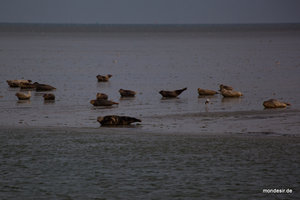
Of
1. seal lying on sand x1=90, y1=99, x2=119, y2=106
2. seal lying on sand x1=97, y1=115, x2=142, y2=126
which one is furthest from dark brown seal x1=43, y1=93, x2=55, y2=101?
seal lying on sand x1=97, y1=115, x2=142, y2=126

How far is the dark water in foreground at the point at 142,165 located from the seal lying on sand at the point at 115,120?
3.93ft

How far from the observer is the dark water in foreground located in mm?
14211

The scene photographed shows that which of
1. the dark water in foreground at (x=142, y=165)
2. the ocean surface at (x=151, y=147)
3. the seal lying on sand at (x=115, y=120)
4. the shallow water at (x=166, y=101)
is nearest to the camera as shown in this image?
the dark water in foreground at (x=142, y=165)

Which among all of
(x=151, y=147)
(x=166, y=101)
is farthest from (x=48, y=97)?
(x=151, y=147)

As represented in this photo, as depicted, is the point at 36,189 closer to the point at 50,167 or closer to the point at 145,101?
the point at 50,167

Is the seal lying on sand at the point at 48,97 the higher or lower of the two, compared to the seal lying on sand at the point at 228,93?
lower

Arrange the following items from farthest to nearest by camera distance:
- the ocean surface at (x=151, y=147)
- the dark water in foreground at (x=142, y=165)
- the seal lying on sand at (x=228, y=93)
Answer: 1. the seal lying on sand at (x=228, y=93)
2. the ocean surface at (x=151, y=147)
3. the dark water in foreground at (x=142, y=165)

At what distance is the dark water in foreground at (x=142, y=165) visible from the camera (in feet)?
46.6

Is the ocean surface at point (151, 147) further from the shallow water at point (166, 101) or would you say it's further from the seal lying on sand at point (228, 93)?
the seal lying on sand at point (228, 93)

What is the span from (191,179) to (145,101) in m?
15.3

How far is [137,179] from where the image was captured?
49.8ft

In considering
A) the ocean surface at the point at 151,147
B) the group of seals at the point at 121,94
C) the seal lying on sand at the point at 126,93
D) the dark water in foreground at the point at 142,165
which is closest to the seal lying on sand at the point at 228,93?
the group of seals at the point at 121,94

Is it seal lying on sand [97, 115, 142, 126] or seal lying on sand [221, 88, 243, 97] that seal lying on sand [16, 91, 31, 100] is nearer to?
seal lying on sand [97, 115, 142, 126]

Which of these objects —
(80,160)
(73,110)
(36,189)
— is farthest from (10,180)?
(73,110)
